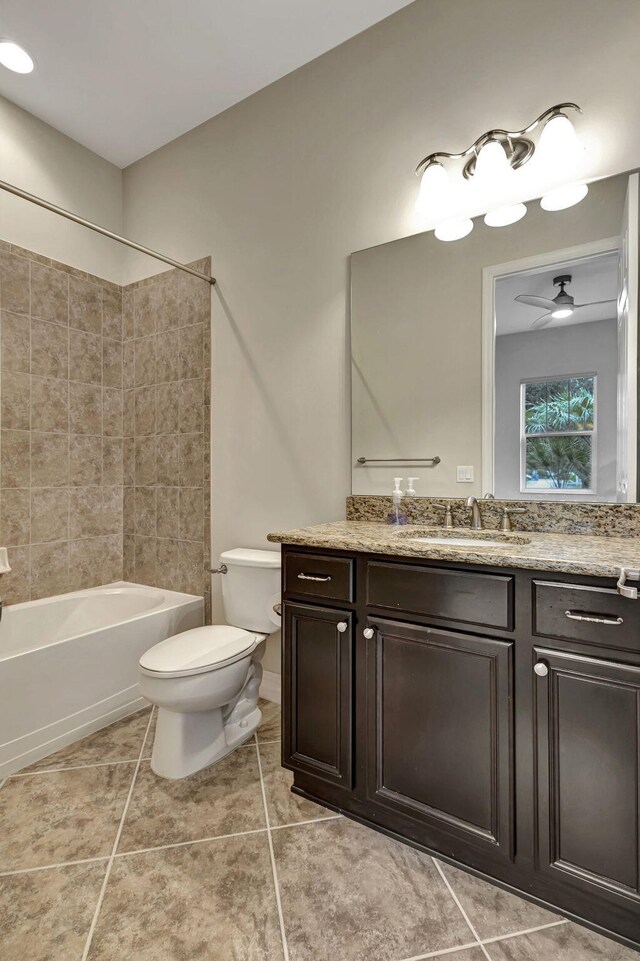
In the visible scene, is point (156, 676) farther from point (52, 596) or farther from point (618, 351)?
point (618, 351)

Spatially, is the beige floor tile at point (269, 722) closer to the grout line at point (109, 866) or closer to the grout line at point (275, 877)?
the grout line at point (275, 877)

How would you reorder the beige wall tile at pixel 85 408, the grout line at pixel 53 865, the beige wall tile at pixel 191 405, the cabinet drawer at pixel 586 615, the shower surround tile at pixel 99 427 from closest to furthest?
the cabinet drawer at pixel 586 615 → the grout line at pixel 53 865 → the shower surround tile at pixel 99 427 → the beige wall tile at pixel 191 405 → the beige wall tile at pixel 85 408

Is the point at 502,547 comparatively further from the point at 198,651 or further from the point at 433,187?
the point at 433,187

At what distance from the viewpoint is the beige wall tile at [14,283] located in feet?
7.77

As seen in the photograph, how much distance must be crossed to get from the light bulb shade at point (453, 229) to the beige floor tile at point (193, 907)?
2.17 m

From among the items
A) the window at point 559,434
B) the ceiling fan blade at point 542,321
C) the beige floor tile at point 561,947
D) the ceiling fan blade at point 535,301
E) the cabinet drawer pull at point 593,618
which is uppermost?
the ceiling fan blade at point 535,301

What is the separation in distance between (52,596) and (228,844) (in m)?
1.72

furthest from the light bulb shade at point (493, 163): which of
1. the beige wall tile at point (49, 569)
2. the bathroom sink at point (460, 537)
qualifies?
the beige wall tile at point (49, 569)

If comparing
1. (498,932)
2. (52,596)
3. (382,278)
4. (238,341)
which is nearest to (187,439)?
(238,341)

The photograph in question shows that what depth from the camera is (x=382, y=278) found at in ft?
6.47

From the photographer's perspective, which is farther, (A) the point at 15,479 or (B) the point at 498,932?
(A) the point at 15,479

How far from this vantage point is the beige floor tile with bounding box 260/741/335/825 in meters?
1.55

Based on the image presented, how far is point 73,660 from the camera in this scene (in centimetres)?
200

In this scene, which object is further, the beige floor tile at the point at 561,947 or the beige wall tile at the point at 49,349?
the beige wall tile at the point at 49,349
